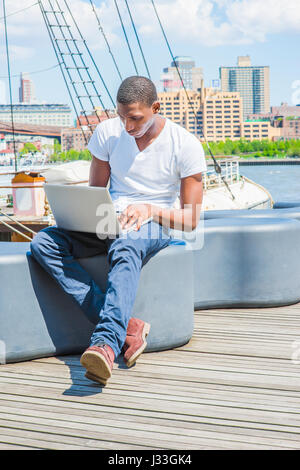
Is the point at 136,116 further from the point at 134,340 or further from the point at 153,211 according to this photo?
the point at 134,340

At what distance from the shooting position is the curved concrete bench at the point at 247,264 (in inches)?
137

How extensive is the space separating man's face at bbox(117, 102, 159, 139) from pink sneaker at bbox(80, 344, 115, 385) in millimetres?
907

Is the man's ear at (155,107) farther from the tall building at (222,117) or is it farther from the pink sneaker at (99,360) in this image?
the tall building at (222,117)

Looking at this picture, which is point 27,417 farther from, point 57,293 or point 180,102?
point 180,102

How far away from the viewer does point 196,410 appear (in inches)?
83.5

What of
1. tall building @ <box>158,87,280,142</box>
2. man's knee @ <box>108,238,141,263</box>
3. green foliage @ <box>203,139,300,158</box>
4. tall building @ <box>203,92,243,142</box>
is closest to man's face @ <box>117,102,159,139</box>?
man's knee @ <box>108,238,141,263</box>

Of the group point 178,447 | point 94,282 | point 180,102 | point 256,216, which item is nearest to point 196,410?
point 178,447

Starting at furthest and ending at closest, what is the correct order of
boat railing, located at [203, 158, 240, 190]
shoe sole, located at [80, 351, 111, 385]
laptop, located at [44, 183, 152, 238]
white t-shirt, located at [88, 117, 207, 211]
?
boat railing, located at [203, 158, 240, 190]
white t-shirt, located at [88, 117, 207, 211]
laptop, located at [44, 183, 152, 238]
shoe sole, located at [80, 351, 111, 385]

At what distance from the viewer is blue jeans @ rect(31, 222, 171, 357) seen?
2.33 metres

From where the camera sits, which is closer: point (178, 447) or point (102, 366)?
point (178, 447)

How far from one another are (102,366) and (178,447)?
460mm

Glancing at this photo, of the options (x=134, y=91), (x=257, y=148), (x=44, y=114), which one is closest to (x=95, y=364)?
(x=134, y=91)

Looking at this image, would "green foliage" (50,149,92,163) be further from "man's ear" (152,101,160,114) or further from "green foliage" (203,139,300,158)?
"man's ear" (152,101,160,114)

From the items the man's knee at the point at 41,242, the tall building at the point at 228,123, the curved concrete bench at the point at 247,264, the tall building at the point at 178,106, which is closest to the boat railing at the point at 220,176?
the curved concrete bench at the point at 247,264
